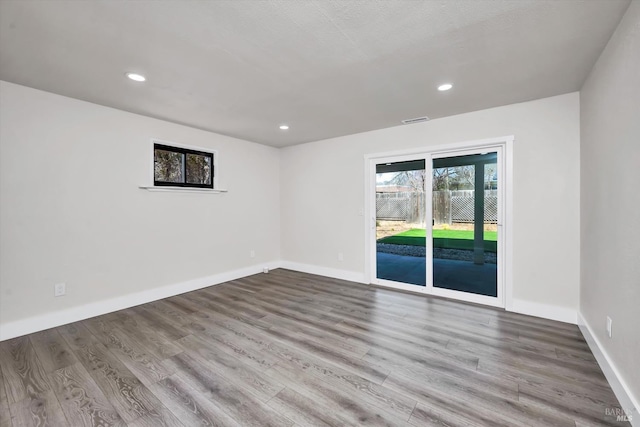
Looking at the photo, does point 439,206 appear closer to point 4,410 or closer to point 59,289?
Answer: point 4,410

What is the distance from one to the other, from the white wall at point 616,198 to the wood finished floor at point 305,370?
423 millimetres

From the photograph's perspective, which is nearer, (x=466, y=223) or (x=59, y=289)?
(x=59, y=289)

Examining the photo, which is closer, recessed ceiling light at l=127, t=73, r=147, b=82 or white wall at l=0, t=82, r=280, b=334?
recessed ceiling light at l=127, t=73, r=147, b=82

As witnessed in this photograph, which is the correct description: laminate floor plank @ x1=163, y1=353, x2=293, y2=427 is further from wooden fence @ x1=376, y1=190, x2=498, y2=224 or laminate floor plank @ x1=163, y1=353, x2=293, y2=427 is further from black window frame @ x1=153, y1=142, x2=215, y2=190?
wooden fence @ x1=376, y1=190, x2=498, y2=224

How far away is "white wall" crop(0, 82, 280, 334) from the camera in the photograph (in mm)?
2629

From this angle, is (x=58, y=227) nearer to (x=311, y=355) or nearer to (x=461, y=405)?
(x=311, y=355)

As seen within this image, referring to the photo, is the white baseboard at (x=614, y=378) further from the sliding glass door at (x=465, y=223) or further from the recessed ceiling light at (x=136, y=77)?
the recessed ceiling light at (x=136, y=77)

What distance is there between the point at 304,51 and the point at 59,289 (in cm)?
351

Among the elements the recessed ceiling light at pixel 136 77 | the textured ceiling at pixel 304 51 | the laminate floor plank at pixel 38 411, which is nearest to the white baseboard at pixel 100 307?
the laminate floor plank at pixel 38 411

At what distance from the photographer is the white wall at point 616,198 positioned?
154 cm

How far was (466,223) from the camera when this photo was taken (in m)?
3.58

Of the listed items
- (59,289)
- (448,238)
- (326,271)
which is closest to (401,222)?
(448,238)

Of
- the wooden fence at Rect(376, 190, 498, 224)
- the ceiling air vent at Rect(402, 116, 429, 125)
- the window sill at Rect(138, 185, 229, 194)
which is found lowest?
the wooden fence at Rect(376, 190, 498, 224)

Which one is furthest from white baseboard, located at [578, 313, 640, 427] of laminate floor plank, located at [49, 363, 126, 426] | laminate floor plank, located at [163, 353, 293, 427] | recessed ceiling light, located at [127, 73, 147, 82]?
recessed ceiling light, located at [127, 73, 147, 82]
